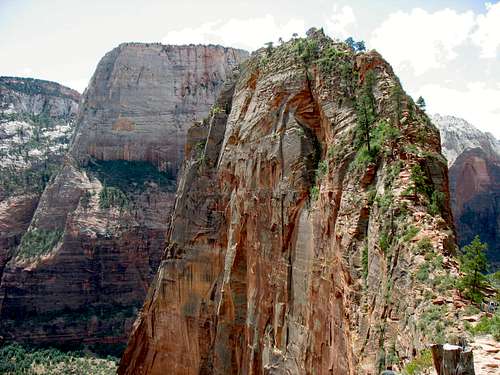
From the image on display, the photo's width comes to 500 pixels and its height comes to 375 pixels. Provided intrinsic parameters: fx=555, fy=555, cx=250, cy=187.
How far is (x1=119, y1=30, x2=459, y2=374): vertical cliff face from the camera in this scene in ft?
62.5

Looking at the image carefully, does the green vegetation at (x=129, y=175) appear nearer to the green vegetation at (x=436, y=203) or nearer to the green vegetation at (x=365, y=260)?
the green vegetation at (x=365, y=260)

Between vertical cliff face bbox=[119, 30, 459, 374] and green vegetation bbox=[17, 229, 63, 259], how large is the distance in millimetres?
52683

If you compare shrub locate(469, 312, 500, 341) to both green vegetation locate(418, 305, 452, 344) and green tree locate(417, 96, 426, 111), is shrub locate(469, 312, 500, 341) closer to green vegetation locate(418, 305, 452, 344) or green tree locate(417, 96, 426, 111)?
green vegetation locate(418, 305, 452, 344)

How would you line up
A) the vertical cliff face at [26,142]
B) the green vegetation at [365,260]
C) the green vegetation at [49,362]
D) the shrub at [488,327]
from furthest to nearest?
the vertical cliff face at [26,142], the green vegetation at [49,362], the green vegetation at [365,260], the shrub at [488,327]

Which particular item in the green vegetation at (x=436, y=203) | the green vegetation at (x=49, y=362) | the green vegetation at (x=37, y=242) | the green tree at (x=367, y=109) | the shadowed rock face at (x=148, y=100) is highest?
the shadowed rock face at (x=148, y=100)

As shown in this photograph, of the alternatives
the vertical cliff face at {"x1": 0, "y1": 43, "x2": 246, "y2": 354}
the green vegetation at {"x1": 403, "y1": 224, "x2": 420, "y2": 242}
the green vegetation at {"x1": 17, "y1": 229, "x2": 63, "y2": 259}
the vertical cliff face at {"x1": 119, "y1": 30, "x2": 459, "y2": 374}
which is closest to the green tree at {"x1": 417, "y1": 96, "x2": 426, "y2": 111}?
the vertical cliff face at {"x1": 119, "y1": 30, "x2": 459, "y2": 374}

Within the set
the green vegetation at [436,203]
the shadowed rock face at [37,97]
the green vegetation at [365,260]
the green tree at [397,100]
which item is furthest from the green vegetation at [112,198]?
the green vegetation at [436,203]

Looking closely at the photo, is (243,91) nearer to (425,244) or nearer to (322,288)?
(322,288)

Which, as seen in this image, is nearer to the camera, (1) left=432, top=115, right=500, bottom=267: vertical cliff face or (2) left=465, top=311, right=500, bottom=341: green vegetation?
(2) left=465, top=311, right=500, bottom=341: green vegetation

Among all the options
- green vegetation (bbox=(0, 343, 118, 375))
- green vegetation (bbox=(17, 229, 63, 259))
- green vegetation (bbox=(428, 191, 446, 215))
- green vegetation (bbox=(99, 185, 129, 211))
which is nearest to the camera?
green vegetation (bbox=(428, 191, 446, 215))

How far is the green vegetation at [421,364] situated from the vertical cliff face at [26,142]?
327ft

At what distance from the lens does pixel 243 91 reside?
4062 cm

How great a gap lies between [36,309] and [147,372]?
5374 cm

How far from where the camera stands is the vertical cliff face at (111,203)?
93.2 meters
